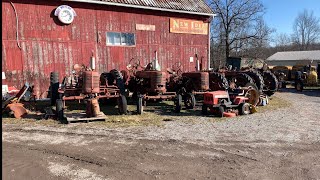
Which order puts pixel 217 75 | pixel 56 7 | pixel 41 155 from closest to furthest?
pixel 41 155
pixel 217 75
pixel 56 7

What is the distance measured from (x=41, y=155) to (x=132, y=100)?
7849 millimetres

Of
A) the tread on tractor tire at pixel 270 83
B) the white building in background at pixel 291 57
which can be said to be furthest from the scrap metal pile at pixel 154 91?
the white building in background at pixel 291 57

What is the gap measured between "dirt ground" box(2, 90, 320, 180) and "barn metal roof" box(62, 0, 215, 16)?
7358 mm

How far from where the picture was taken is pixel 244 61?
65.5 ft

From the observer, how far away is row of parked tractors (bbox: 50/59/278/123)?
983cm

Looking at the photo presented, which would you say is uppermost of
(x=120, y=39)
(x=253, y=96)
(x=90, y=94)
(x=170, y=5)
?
(x=170, y=5)

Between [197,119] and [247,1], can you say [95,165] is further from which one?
[247,1]

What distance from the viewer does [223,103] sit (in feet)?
33.0

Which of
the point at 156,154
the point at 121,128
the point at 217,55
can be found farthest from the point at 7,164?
the point at 217,55

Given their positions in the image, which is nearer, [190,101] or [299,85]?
[190,101]

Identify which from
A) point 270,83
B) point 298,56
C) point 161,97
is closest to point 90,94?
point 161,97

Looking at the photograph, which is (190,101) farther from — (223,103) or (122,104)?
(122,104)

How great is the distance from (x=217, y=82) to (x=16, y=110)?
6.99 m

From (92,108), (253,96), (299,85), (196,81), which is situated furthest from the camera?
(299,85)
